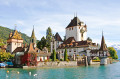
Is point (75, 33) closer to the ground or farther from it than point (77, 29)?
closer to the ground

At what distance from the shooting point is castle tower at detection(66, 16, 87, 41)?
89.5 meters

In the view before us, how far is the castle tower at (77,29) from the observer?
89.5 m

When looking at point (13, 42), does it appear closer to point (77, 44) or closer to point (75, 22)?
point (77, 44)

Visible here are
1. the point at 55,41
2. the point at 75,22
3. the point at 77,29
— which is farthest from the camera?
the point at 75,22

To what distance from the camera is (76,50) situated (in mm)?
78312

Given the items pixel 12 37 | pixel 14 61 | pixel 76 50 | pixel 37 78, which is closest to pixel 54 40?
pixel 76 50

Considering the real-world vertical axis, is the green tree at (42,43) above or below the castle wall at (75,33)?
below

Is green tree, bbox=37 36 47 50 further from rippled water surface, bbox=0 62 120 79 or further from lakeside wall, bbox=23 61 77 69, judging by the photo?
rippled water surface, bbox=0 62 120 79

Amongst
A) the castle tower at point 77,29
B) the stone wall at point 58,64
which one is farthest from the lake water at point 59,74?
the castle tower at point 77,29

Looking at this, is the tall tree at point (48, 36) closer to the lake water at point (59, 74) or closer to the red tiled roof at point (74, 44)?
the red tiled roof at point (74, 44)

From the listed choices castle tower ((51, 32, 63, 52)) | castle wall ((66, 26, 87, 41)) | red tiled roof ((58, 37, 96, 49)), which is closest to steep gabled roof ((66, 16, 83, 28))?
castle wall ((66, 26, 87, 41))

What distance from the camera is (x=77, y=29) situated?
89312 millimetres

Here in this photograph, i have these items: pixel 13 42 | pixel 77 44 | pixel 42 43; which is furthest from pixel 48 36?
pixel 13 42

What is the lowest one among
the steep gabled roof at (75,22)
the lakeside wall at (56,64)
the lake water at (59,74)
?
the lake water at (59,74)
